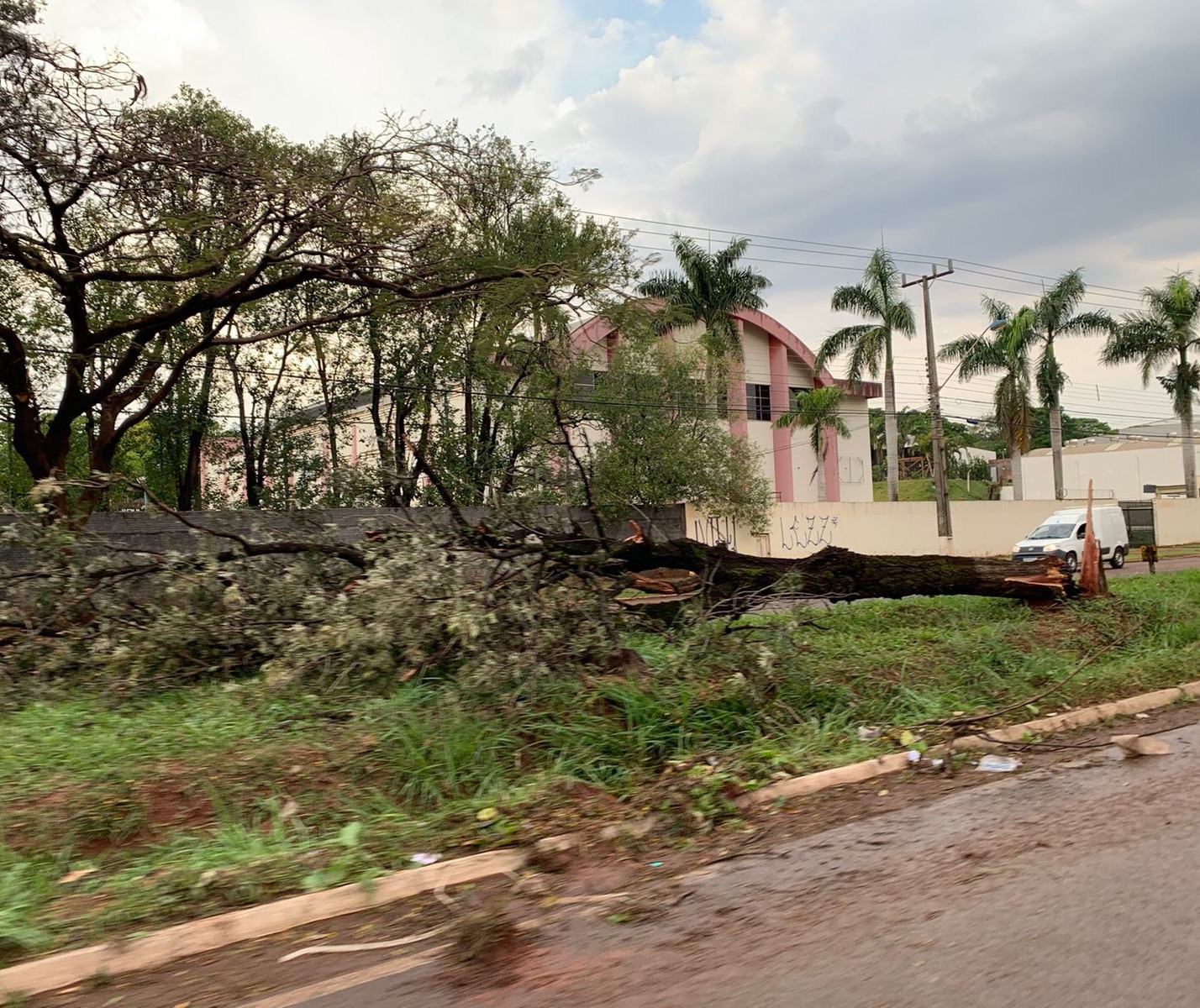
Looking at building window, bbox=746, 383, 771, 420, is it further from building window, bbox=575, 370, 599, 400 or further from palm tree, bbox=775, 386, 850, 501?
building window, bbox=575, 370, 599, 400

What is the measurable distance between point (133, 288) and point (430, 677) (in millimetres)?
14739

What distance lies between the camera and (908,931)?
3.62m

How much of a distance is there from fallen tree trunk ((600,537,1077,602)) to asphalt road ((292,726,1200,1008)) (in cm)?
415

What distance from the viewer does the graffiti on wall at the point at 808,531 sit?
2786cm

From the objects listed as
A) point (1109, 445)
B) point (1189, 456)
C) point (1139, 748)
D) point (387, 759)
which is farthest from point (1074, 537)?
point (1109, 445)

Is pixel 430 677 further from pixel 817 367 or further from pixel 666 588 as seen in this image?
pixel 817 367

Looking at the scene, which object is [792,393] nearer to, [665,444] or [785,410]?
[785,410]

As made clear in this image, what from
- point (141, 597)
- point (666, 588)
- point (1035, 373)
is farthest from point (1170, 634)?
point (1035, 373)

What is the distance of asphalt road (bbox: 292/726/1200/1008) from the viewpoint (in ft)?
Answer: 10.4

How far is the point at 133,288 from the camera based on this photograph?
18.5 m

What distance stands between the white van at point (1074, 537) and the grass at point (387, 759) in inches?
674

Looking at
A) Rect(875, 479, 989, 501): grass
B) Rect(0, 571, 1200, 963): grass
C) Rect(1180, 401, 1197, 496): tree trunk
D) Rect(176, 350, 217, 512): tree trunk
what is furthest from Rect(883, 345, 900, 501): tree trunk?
Rect(0, 571, 1200, 963): grass

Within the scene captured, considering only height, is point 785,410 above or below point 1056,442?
above

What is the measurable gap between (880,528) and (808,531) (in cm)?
317
